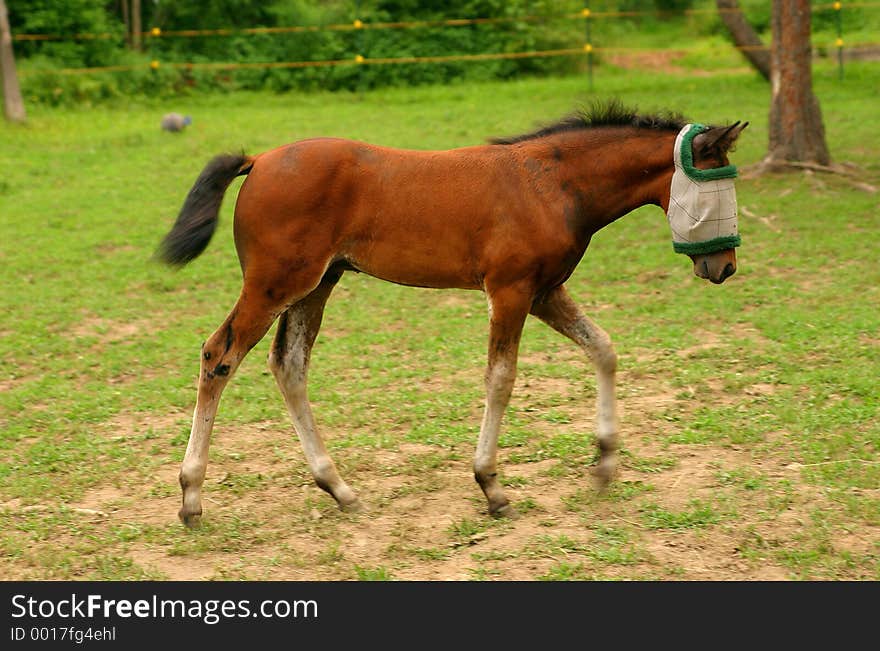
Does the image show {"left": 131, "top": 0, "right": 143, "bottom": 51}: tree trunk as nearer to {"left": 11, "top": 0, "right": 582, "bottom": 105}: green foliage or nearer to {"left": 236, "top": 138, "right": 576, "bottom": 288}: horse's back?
{"left": 11, "top": 0, "right": 582, "bottom": 105}: green foliage

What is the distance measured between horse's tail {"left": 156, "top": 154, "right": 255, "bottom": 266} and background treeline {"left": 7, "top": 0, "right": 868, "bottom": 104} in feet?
49.9

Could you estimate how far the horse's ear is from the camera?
4863 millimetres

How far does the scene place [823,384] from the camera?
7.03 m

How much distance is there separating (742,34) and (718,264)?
12.8 metres

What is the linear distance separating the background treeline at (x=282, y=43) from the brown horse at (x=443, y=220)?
15.3 metres

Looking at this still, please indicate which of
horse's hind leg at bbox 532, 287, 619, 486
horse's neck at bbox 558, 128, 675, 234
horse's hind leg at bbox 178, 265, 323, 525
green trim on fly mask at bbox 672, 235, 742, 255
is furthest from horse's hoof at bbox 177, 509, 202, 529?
green trim on fly mask at bbox 672, 235, 742, 255

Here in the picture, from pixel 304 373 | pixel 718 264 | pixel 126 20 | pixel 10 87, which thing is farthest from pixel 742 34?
pixel 304 373

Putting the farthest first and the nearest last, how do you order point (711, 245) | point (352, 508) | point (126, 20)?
1. point (126, 20)
2. point (352, 508)
3. point (711, 245)

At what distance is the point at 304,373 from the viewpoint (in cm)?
→ 551

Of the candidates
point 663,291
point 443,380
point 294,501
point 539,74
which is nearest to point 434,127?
point 539,74

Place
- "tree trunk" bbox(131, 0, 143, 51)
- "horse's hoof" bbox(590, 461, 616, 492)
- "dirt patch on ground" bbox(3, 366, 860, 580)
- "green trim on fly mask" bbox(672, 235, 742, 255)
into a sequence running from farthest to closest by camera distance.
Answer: "tree trunk" bbox(131, 0, 143, 51), "horse's hoof" bbox(590, 461, 616, 492), "green trim on fly mask" bbox(672, 235, 742, 255), "dirt patch on ground" bbox(3, 366, 860, 580)

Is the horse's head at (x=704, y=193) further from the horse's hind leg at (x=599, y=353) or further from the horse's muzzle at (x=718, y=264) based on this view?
the horse's hind leg at (x=599, y=353)

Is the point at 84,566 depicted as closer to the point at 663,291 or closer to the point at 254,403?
the point at 254,403

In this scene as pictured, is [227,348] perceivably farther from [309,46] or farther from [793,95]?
[309,46]
